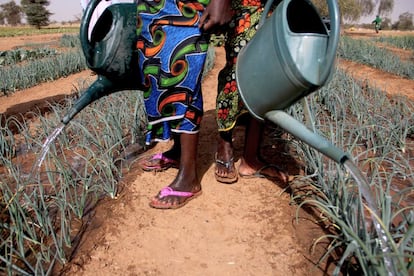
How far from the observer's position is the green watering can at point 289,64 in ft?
3.05

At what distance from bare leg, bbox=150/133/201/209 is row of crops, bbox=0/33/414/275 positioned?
9.8 inches

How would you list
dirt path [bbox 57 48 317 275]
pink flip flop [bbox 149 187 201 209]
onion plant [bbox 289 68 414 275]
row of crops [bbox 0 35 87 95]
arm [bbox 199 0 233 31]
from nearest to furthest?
onion plant [bbox 289 68 414 275] < dirt path [bbox 57 48 317 275] < arm [bbox 199 0 233 31] < pink flip flop [bbox 149 187 201 209] < row of crops [bbox 0 35 87 95]

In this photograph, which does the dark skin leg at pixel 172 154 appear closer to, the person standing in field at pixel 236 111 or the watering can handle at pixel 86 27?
the person standing in field at pixel 236 111

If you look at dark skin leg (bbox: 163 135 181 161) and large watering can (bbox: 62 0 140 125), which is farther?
dark skin leg (bbox: 163 135 181 161)

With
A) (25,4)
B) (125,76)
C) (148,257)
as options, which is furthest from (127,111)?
(25,4)

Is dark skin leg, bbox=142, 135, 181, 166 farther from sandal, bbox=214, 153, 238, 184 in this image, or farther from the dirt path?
sandal, bbox=214, 153, 238, 184

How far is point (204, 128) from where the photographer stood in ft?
8.28

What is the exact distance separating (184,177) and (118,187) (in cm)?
37

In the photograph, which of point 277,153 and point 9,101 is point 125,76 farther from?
point 9,101

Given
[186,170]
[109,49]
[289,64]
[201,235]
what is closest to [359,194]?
[289,64]

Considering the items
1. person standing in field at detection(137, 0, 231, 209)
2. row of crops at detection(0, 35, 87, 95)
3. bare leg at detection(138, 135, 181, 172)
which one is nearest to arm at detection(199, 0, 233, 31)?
person standing in field at detection(137, 0, 231, 209)

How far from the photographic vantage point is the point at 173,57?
141 centimetres

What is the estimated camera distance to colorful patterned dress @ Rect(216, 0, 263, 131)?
1.58 m

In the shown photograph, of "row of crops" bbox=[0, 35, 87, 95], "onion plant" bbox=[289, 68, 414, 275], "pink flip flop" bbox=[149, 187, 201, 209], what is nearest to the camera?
"onion plant" bbox=[289, 68, 414, 275]
